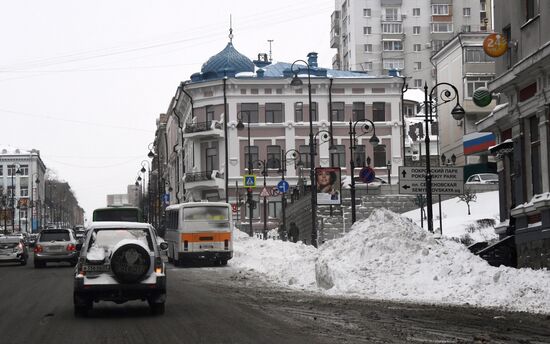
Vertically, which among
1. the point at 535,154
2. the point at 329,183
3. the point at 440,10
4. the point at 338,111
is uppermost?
the point at 440,10

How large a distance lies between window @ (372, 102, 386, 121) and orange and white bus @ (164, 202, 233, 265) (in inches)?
1623

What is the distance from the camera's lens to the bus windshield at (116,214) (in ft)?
167

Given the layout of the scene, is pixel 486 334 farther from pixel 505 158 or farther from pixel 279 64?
pixel 279 64

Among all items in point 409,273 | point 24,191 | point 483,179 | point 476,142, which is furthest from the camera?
point 24,191

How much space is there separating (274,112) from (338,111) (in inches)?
222

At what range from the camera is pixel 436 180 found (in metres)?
28.4

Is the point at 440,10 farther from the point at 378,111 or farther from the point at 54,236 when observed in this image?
the point at 54,236

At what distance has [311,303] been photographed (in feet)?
62.9

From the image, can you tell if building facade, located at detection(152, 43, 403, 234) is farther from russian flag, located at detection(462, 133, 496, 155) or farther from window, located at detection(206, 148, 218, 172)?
russian flag, located at detection(462, 133, 496, 155)

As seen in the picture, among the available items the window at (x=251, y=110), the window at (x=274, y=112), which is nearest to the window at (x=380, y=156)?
the window at (x=274, y=112)

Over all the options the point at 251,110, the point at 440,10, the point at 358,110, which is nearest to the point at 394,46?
the point at 440,10

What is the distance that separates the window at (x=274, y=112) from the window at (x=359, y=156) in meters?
7.08

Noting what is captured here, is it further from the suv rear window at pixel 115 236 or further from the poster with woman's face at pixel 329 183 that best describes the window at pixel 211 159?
the suv rear window at pixel 115 236

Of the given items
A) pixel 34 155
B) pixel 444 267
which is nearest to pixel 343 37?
Answer: pixel 34 155
